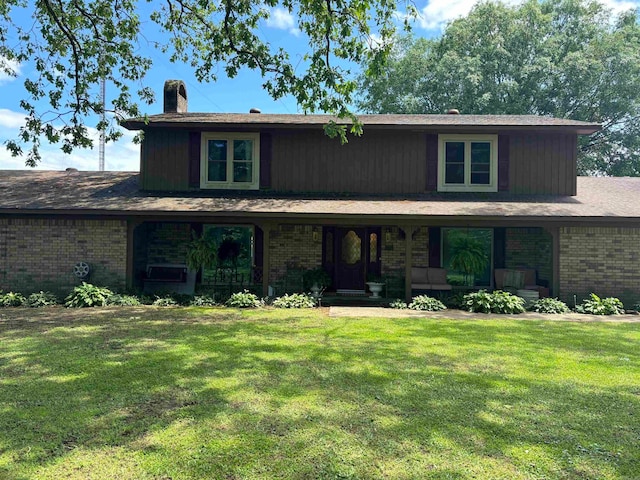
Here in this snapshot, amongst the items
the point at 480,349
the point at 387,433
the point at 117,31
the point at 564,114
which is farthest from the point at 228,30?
the point at 564,114

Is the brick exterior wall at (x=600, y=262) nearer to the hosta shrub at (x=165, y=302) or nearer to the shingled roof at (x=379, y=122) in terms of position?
the shingled roof at (x=379, y=122)

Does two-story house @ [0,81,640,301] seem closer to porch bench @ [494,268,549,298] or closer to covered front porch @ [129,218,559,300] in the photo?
covered front porch @ [129,218,559,300]

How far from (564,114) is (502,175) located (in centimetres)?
1459

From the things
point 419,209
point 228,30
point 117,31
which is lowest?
point 419,209

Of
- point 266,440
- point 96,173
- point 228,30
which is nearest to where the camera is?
point 266,440

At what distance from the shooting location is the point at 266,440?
3.47m

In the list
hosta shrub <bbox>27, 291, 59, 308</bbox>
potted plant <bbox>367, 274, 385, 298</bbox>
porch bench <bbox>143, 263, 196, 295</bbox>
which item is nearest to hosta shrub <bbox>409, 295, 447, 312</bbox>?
potted plant <bbox>367, 274, 385, 298</bbox>

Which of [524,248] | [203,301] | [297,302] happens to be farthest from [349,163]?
[524,248]

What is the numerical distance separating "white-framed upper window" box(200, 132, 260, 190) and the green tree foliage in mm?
14445

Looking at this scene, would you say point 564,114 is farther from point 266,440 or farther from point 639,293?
point 266,440

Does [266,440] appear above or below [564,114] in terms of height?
below

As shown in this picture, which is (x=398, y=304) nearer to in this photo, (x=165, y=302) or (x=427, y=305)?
(x=427, y=305)

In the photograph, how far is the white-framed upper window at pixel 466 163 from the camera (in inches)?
487

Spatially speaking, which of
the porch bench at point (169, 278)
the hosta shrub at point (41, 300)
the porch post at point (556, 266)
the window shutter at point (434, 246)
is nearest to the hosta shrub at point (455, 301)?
the window shutter at point (434, 246)
